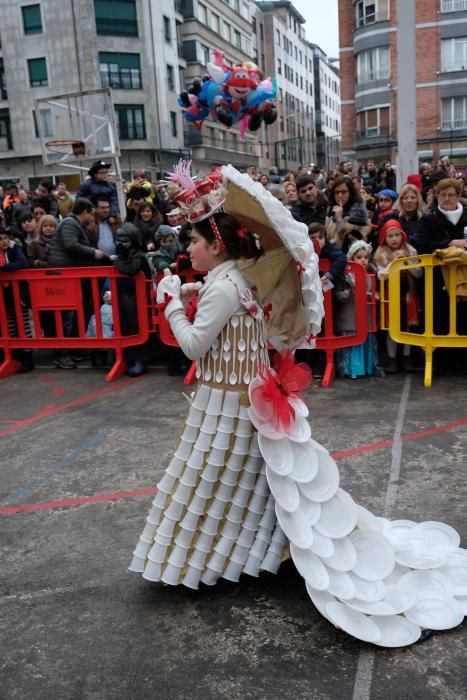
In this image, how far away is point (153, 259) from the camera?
303 inches

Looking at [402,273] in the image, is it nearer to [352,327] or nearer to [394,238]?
[394,238]

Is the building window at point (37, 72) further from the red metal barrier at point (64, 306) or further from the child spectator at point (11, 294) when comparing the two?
the red metal barrier at point (64, 306)

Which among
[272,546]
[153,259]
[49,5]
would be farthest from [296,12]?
[272,546]

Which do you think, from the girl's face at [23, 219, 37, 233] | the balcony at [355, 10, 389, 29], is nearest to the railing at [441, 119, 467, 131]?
the balcony at [355, 10, 389, 29]

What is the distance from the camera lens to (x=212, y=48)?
5159cm

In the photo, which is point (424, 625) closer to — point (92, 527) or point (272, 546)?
point (272, 546)

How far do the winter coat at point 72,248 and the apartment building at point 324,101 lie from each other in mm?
79927

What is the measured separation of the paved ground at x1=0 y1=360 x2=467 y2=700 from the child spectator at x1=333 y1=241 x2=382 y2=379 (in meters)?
0.79

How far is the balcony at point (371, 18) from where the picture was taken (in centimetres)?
4312

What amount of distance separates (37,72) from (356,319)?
4075 centimetres

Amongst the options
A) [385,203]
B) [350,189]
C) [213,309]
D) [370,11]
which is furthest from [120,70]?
[213,309]

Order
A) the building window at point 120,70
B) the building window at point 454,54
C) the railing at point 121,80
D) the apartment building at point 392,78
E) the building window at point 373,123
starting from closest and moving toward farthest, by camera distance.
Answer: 1. the apartment building at point 392,78
2. the building window at point 454,54
3. the building window at point 120,70
4. the railing at point 121,80
5. the building window at point 373,123

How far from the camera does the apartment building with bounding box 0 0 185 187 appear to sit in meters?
41.0

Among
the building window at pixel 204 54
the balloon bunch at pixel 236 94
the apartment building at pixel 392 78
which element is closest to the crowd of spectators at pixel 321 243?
the balloon bunch at pixel 236 94
